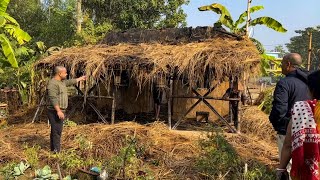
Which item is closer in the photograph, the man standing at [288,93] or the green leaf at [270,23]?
the man standing at [288,93]

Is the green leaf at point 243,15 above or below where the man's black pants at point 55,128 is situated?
above

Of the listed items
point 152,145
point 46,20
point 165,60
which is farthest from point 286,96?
point 46,20

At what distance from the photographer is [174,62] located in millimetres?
9055

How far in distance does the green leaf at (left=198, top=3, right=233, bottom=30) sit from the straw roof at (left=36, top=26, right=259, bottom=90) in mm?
3004

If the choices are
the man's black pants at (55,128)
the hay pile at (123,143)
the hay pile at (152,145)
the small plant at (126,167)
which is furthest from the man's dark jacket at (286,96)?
the man's black pants at (55,128)

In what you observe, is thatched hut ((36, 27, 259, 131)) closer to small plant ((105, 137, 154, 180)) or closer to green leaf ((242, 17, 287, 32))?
green leaf ((242, 17, 287, 32))

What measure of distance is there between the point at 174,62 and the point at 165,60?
27cm

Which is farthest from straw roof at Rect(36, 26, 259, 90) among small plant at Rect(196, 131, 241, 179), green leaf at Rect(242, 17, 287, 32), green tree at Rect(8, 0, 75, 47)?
green tree at Rect(8, 0, 75, 47)

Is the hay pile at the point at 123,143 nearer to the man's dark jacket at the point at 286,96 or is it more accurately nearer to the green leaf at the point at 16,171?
the green leaf at the point at 16,171

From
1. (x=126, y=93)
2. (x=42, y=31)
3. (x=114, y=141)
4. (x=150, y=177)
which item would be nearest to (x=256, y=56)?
(x=114, y=141)

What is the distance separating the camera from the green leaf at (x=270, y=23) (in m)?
13.0

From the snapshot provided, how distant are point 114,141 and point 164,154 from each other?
4.16ft

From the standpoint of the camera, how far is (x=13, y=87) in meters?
15.4

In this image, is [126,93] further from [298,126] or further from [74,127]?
[298,126]
